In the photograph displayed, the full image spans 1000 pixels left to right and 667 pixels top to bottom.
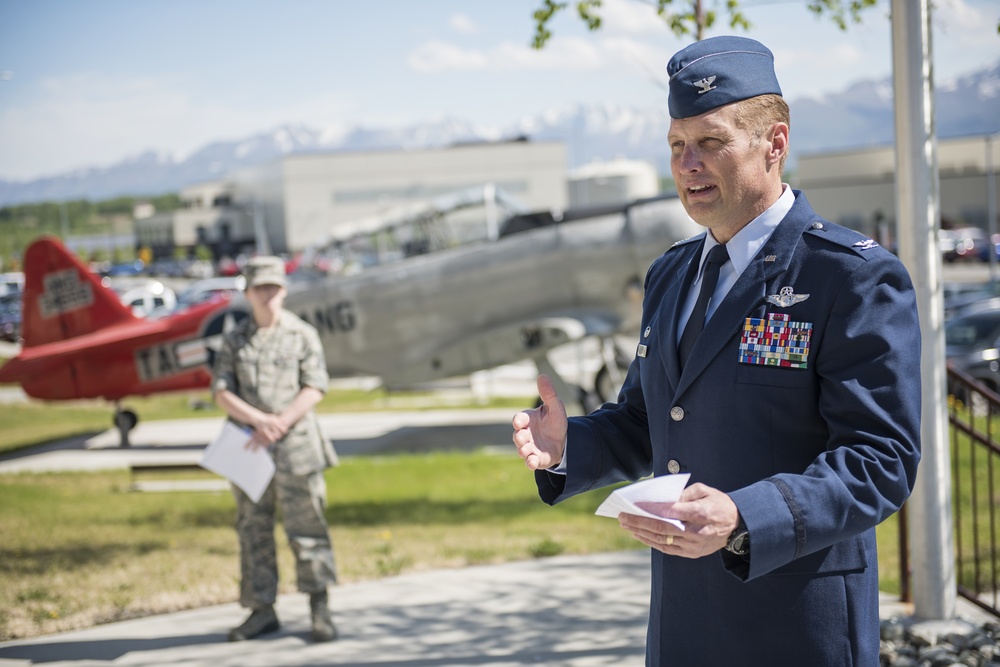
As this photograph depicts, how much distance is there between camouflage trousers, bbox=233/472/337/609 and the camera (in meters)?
5.33

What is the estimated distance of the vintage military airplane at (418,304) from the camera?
12977mm

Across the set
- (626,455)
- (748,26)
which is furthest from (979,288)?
(626,455)

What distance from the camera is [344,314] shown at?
44.7 ft

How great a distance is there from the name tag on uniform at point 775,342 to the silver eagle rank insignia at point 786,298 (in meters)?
0.03

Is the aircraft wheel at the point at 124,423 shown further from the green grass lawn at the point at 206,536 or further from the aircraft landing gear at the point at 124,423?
the green grass lawn at the point at 206,536

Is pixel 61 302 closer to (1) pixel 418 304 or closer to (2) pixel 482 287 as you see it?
(1) pixel 418 304

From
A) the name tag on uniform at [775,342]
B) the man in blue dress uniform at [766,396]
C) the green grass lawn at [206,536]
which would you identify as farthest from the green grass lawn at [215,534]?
the name tag on uniform at [775,342]

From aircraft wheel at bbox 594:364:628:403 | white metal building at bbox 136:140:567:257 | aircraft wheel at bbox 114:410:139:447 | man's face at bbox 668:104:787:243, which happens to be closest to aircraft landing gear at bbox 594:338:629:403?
aircraft wheel at bbox 594:364:628:403

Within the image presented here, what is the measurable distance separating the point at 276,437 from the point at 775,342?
3833 mm

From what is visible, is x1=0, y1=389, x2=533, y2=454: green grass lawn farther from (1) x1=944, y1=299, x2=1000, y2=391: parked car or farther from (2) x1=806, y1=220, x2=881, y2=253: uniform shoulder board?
(2) x1=806, y1=220, x2=881, y2=253: uniform shoulder board

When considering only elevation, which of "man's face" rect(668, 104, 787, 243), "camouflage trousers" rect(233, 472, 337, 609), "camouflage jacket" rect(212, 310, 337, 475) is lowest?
"camouflage trousers" rect(233, 472, 337, 609)

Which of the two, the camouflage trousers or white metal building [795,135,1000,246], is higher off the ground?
white metal building [795,135,1000,246]

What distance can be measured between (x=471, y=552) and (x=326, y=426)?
8607 millimetres

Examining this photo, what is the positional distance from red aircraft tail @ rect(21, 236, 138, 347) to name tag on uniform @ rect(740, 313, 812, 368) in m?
14.1
